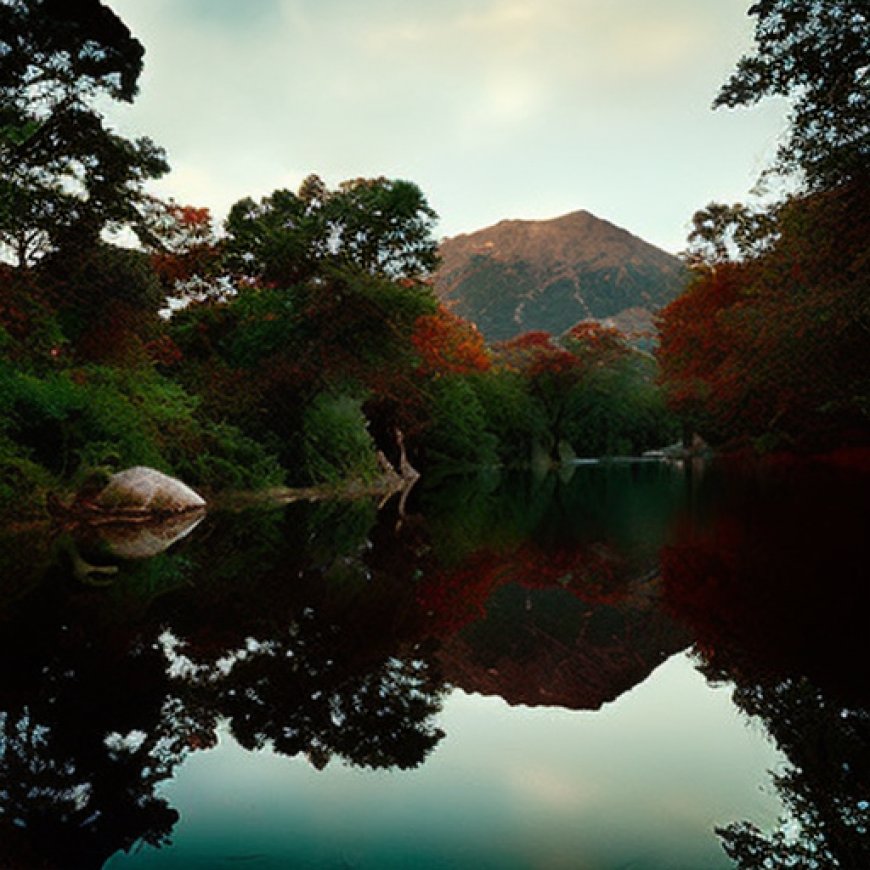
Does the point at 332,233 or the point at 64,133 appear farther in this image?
the point at 332,233

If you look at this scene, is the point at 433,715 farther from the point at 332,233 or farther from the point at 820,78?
the point at 332,233

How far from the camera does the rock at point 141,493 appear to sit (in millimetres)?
13992

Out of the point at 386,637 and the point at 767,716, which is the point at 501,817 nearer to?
the point at 767,716

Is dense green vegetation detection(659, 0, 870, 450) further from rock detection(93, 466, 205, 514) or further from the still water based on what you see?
rock detection(93, 466, 205, 514)

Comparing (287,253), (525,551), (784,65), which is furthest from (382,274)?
(525,551)

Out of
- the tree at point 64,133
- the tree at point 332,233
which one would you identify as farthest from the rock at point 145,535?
the tree at point 332,233

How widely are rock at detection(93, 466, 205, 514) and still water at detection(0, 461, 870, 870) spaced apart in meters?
5.61

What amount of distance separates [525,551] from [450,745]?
6883mm

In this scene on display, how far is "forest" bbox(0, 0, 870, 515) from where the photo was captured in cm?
1312

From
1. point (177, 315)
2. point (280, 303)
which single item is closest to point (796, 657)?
point (280, 303)

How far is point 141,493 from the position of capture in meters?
14.1

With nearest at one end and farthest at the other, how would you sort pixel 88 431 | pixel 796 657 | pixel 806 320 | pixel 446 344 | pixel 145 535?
pixel 796 657 → pixel 145 535 → pixel 88 431 → pixel 806 320 → pixel 446 344

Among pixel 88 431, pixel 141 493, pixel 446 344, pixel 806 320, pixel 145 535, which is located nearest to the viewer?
pixel 145 535

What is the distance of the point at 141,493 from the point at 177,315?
12.0m
